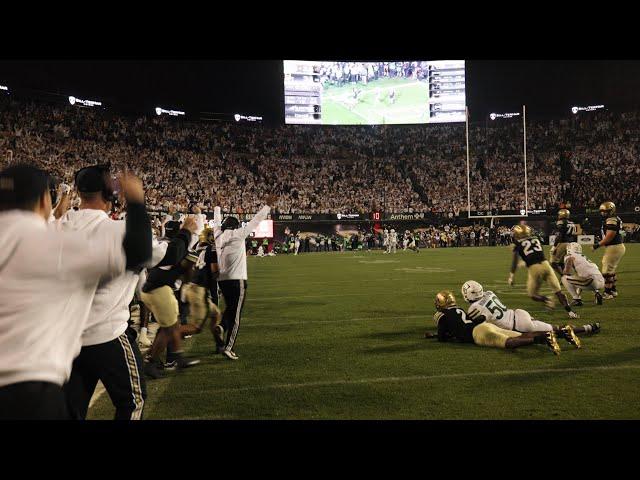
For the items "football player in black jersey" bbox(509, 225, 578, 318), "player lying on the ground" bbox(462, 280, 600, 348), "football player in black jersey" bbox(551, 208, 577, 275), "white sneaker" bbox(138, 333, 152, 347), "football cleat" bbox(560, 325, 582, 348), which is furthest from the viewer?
"football player in black jersey" bbox(551, 208, 577, 275)

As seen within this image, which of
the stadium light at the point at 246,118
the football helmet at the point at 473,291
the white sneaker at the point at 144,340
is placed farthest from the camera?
the stadium light at the point at 246,118

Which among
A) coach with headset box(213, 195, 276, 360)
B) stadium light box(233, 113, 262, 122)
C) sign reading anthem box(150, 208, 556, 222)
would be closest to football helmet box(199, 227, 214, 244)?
coach with headset box(213, 195, 276, 360)

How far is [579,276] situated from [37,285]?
1047cm

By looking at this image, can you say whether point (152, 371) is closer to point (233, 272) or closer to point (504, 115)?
point (233, 272)

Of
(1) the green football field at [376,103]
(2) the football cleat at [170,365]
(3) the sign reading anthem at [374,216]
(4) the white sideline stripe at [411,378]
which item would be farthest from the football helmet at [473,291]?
(1) the green football field at [376,103]

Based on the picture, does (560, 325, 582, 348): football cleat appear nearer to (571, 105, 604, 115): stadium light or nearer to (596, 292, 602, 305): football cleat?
(596, 292, 602, 305): football cleat

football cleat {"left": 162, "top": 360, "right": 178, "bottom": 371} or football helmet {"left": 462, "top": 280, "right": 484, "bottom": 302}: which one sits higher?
football helmet {"left": 462, "top": 280, "right": 484, "bottom": 302}

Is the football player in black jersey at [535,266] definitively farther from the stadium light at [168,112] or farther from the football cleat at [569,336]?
the stadium light at [168,112]

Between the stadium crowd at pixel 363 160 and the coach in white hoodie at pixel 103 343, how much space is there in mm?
33513

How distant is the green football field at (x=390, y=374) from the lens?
4984mm

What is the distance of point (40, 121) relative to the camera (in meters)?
36.1

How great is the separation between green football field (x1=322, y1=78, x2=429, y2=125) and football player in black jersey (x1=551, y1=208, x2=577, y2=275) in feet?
123

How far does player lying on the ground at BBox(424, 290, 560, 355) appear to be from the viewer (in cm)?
701

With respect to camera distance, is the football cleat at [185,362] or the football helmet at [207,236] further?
the football helmet at [207,236]
